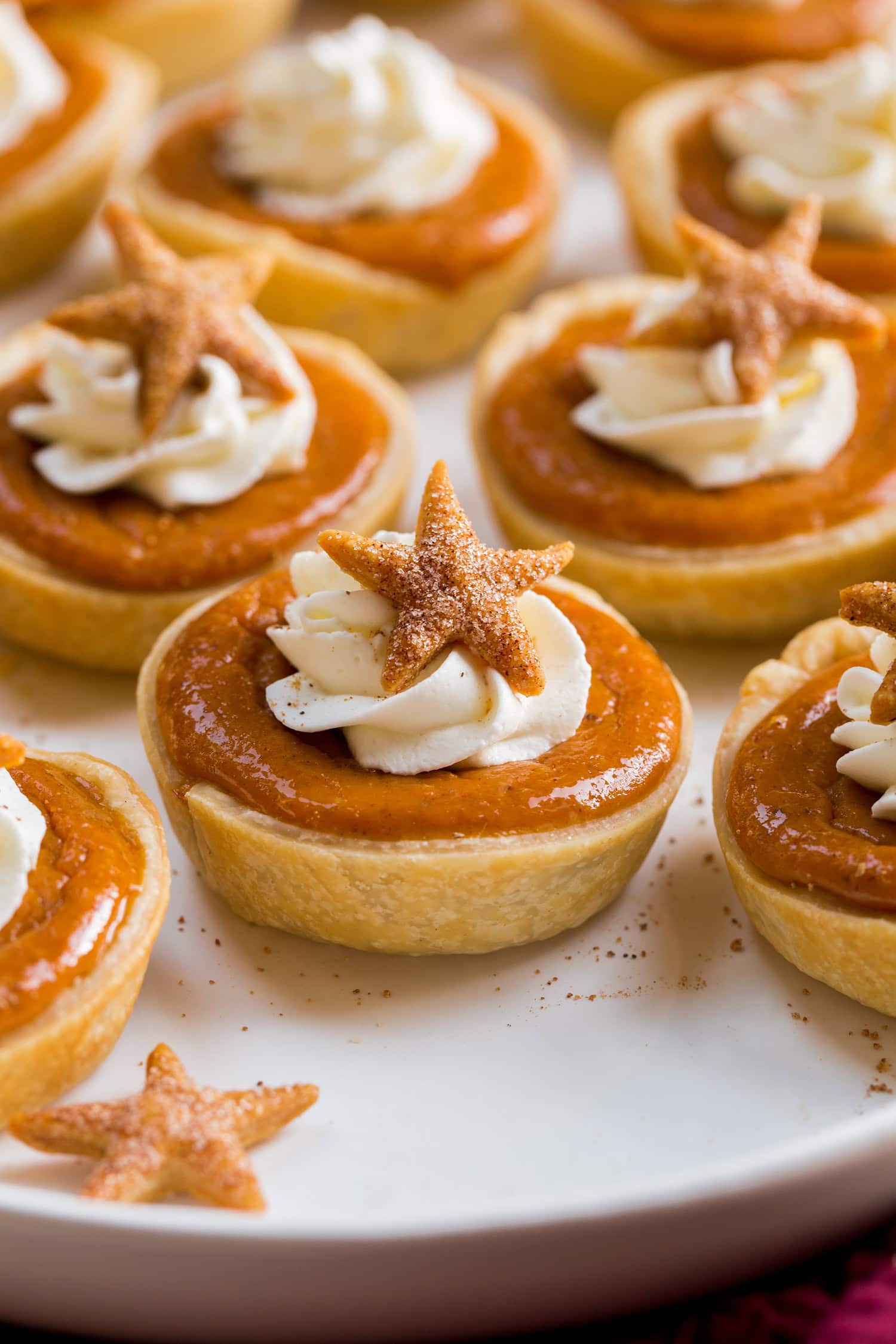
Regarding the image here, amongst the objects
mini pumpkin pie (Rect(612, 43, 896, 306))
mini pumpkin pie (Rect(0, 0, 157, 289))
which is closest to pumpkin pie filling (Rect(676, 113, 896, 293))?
mini pumpkin pie (Rect(612, 43, 896, 306))

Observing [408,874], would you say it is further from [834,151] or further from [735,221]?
[834,151]

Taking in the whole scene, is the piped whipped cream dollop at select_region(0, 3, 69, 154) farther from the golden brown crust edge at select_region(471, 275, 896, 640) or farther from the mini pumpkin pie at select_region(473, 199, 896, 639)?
the golden brown crust edge at select_region(471, 275, 896, 640)

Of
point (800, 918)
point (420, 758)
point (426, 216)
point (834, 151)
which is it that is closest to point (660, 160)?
point (834, 151)

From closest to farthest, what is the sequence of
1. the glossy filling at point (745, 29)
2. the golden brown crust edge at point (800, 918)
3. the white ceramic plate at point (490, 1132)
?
1. the white ceramic plate at point (490, 1132)
2. the golden brown crust edge at point (800, 918)
3. the glossy filling at point (745, 29)

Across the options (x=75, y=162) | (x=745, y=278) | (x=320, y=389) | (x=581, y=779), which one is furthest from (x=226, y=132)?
(x=581, y=779)

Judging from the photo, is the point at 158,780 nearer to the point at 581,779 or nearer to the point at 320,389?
the point at 581,779

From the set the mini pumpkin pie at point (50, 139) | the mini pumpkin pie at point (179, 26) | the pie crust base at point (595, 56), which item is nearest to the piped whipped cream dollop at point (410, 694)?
the mini pumpkin pie at point (50, 139)

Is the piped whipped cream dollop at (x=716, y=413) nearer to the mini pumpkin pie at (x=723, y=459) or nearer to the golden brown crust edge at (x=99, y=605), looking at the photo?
the mini pumpkin pie at (x=723, y=459)
